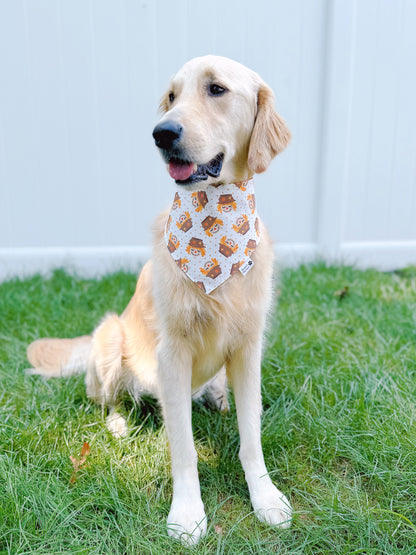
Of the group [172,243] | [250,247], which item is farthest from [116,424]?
[250,247]

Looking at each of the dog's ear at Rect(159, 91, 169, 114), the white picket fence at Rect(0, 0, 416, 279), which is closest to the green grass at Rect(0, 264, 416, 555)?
the dog's ear at Rect(159, 91, 169, 114)

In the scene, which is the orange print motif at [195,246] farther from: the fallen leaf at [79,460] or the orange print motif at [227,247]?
the fallen leaf at [79,460]

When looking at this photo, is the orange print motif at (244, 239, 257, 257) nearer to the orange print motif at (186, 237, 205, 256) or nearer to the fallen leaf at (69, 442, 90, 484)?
the orange print motif at (186, 237, 205, 256)

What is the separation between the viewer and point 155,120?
4020mm

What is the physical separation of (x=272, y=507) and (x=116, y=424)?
0.78 m

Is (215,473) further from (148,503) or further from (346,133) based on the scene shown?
(346,133)

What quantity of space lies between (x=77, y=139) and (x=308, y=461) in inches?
126

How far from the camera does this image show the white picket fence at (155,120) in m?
3.85

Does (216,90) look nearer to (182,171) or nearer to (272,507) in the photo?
(182,171)

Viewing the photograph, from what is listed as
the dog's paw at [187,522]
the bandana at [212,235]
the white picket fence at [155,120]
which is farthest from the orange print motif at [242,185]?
the white picket fence at [155,120]

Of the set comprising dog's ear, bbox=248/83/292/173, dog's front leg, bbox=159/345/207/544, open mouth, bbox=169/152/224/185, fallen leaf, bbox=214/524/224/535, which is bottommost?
fallen leaf, bbox=214/524/224/535

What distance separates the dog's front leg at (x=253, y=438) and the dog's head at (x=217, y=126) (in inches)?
26.7

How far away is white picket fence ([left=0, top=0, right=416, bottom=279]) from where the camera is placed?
3.85 m

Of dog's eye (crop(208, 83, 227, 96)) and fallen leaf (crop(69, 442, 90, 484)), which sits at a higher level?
dog's eye (crop(208, 83, 227, 96))
